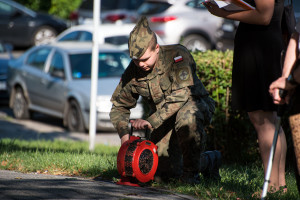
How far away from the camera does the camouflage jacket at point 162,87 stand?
4.90 meters

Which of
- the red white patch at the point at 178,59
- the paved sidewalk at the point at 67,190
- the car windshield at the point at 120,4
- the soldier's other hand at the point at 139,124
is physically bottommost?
the paved sidewalk at the point at 67,190

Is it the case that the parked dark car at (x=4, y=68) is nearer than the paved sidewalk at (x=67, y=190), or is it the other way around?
the paved sidewalk at (x=67, y=190)

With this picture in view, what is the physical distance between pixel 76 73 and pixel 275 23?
7351 millimetres

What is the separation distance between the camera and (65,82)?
37.1ft

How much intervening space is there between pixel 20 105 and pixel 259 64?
8980 mm

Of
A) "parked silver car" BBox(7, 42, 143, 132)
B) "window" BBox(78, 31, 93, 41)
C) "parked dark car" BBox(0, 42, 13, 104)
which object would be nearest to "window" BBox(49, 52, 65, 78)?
"parked silver car" BBox(7, 42, 143, 132)

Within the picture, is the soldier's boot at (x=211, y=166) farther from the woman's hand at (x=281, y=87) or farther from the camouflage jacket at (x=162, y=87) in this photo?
the woman's hand at (x=281, y=87)

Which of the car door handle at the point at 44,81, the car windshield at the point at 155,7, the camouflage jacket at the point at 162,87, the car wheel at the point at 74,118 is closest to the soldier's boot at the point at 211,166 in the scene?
the camouflage jacket at the point at 162,87

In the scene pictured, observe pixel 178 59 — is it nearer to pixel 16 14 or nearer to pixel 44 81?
pixel 44 81

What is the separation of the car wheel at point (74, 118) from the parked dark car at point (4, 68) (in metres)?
3.33

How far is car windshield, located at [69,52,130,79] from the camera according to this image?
11.4 m

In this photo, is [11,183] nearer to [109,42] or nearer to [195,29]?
[109,42]

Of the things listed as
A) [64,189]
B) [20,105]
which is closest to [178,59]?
[64,189]

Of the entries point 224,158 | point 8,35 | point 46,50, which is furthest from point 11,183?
point 8,35
